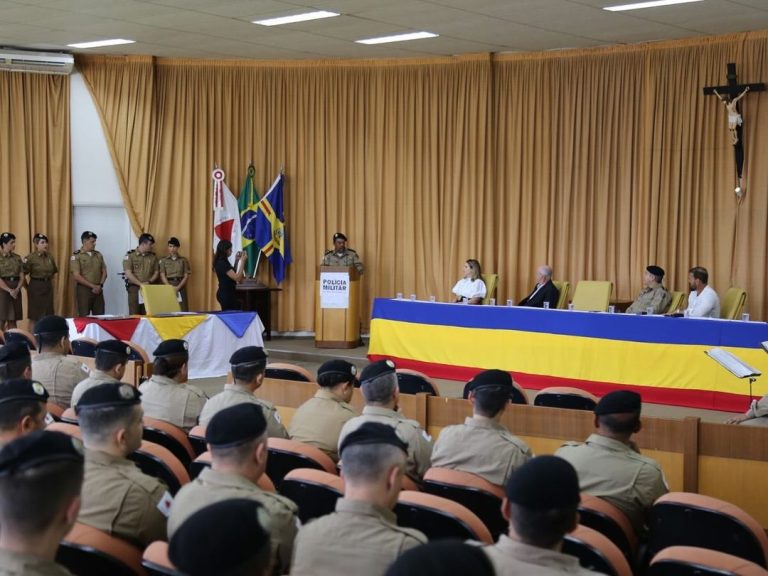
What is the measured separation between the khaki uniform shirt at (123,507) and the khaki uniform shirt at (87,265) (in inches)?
406

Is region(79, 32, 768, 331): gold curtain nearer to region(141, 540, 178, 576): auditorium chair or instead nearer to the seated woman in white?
the seated woman in white

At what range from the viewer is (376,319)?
1095cm

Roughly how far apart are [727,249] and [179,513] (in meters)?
9.65

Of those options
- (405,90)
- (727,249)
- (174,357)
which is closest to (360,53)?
(405,90)

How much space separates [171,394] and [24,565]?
10.1 ft

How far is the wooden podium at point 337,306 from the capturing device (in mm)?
12070

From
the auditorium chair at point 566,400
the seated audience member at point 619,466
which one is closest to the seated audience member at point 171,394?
the auditorium chair at point 566,400

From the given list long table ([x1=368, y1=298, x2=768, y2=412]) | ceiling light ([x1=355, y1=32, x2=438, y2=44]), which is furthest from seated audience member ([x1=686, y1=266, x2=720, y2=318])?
ceiling light ([x1=355, y1=32, x2=438, y2=44])

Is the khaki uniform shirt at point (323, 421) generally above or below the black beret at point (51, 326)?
below

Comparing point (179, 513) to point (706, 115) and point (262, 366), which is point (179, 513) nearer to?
point (262, 366)

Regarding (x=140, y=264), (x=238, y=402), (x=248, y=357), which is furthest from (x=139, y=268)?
(x=238, y=402)

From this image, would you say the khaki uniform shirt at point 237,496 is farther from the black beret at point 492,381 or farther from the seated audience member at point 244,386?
the seated audience member at point 244,386

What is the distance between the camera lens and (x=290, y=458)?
3777 millimetres

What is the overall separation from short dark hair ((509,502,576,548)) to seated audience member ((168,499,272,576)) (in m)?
0.67
